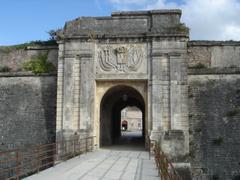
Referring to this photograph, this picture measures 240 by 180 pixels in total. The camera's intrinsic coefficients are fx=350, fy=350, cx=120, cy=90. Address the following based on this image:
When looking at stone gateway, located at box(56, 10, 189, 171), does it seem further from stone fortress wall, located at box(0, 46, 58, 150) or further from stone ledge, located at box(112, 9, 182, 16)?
stone fortress wall, located at box(0, 46, 58, 150)

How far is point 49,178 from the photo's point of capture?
898cm

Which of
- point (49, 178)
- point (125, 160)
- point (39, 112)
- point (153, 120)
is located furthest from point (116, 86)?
point (49, 178)

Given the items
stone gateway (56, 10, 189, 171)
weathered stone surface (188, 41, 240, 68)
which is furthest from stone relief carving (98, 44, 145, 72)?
weathered stone surface (188, 41, 240, 68)

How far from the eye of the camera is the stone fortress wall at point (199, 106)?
50.2 ft

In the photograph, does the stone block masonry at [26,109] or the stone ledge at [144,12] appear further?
the stone block masonry at [26,109]

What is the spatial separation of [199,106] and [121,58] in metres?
4.22

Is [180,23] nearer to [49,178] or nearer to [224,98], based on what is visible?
[224,98]

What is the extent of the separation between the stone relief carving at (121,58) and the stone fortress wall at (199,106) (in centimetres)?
260

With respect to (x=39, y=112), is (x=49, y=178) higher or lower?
lower

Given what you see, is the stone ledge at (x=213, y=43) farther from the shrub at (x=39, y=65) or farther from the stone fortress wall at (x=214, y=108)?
the shrub at (x=39, y=65)

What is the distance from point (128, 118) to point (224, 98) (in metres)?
49.5

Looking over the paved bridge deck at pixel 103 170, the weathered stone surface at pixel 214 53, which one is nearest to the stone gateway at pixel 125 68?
the weathered stone surface at pixel 214 53

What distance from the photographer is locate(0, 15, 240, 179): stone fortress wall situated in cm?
1531

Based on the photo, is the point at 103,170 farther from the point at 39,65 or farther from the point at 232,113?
the point at 39,65
